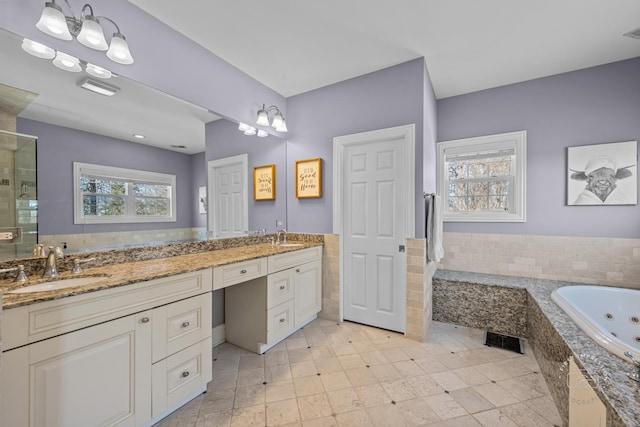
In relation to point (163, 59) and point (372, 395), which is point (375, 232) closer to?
point (372, 395)

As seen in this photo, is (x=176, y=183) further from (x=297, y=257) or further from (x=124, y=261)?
(x=297, y=257)

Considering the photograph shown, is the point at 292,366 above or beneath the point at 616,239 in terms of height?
beneath

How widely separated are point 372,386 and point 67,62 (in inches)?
109

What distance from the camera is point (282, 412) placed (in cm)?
151

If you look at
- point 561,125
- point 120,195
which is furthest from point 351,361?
point 561,125

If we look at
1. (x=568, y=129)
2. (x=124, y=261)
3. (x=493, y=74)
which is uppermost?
(x=493, y=74)

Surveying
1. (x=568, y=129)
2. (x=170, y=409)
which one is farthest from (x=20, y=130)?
(x=568, y=129)

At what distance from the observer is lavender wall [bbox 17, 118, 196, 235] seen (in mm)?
1388

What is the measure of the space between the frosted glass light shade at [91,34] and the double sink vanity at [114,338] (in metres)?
1.21

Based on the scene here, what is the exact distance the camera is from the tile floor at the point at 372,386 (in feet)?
4.81

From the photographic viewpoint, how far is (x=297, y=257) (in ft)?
7.95

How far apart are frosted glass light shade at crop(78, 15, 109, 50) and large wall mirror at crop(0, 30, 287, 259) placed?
20 centimetres

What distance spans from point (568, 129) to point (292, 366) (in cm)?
352

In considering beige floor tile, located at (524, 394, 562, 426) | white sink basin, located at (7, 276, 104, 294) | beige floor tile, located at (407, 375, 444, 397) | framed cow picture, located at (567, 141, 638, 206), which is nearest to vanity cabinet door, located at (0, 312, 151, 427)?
white sink basin, located at (7, 276, 104, 294)
